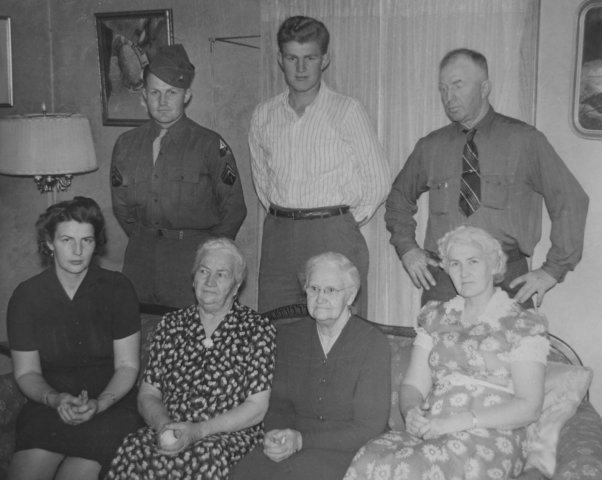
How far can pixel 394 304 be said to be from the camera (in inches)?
172

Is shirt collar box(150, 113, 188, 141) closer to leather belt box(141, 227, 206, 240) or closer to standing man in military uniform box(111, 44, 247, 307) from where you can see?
standing man in military uniform box(111, 44, 247, 307)

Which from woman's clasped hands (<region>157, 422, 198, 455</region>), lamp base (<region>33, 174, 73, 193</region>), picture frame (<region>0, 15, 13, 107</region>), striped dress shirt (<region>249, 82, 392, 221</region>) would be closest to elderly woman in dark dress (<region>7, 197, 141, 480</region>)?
woman's clasped hands (<region>157, 422, 198, 455</region>)

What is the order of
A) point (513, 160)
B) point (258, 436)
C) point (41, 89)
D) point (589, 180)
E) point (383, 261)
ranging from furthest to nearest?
point (41, 89), point (383, 261), point (589, 180), point (513, 160), point (258, 436)

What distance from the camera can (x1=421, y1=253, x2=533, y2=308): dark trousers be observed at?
3.42 metres

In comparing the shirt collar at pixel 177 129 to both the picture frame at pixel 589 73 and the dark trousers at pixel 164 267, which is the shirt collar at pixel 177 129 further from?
the picture frame at pixel 589 73

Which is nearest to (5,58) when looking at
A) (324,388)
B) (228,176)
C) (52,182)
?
(52,182)

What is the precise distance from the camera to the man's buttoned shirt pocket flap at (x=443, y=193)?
352cm

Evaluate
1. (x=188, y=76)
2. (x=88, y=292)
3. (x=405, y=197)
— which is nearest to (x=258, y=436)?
(x=88, y=292)

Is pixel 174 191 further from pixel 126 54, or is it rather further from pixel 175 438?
pixel 175 438

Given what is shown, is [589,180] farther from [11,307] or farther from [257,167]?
[11,307]

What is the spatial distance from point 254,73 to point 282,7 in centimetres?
42

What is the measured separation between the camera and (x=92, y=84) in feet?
17.1

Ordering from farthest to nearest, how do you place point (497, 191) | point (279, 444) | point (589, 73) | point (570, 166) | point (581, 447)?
point (570, 166), point (589, 73), point (497, 191), point (279, 444), point (581, 447)

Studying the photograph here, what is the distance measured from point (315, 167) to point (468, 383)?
1426mm
